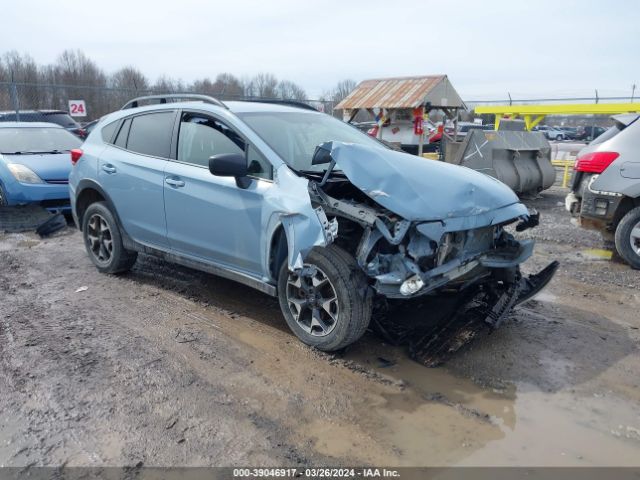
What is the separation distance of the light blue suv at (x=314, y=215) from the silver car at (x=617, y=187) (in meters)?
2.22

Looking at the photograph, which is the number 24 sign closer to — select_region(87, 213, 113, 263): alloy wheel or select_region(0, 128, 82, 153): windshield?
select_region(0, 128, 82, 153): windshield

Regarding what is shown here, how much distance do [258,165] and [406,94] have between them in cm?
1139

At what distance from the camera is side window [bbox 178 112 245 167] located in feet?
14.6

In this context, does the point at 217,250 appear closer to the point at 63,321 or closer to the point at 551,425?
the point at 63,321

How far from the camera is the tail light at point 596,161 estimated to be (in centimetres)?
613

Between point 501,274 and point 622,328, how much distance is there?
44.1 inches

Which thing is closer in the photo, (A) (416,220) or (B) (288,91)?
(A) (416,220)

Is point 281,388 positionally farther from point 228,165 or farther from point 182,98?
point 182,98

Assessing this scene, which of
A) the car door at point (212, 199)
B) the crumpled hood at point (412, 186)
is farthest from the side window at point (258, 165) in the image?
the crumpled hood at point (412, 186)

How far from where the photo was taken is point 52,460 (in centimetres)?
280

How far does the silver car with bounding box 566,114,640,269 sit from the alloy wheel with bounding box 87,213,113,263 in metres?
5.39

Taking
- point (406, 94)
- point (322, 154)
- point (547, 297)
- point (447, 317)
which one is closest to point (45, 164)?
point (322, 154)

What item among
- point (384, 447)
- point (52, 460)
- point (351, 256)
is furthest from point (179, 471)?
point (351, 256)

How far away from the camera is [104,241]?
18.9 feet
